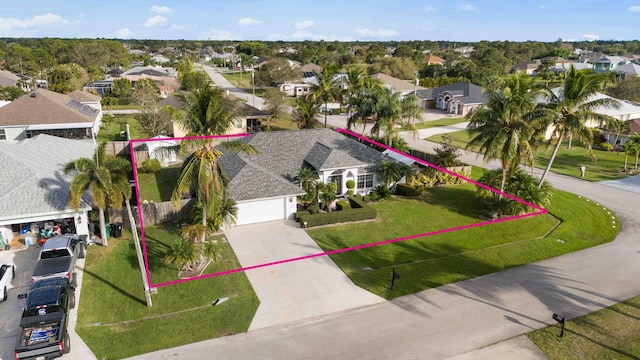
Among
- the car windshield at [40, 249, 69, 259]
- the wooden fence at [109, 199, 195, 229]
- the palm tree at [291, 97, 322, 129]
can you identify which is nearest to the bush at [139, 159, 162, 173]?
the wooden fence at [109, 199, 195, 229]

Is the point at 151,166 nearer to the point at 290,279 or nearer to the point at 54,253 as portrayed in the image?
the point at 54,253

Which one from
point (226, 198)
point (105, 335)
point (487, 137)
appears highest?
point (487, 137)

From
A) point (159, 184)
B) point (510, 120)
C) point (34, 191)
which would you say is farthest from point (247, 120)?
point (510, 120)

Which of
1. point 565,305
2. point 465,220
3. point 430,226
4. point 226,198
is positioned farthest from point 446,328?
point 226,198

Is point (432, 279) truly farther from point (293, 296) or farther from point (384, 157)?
point (384, 157)

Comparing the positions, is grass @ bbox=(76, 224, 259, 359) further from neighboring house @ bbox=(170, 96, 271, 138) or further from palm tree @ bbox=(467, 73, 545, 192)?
neighboring house @ bbox=(170, 96, 271, 138)

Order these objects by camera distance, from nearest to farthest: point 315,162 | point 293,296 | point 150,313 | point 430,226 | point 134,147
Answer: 1. point 150,313
2. point 293,296
3. point 430,226
4. point 315,162
5. point 134,147

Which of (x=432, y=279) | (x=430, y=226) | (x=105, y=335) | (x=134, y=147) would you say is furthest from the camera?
(x=134, y=147)
